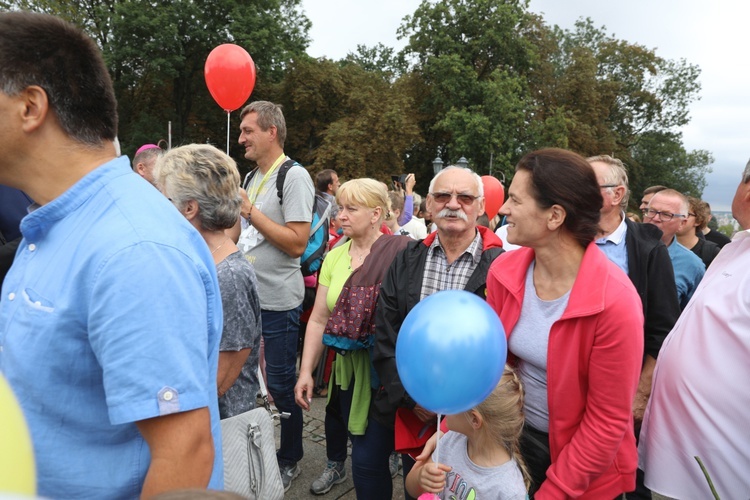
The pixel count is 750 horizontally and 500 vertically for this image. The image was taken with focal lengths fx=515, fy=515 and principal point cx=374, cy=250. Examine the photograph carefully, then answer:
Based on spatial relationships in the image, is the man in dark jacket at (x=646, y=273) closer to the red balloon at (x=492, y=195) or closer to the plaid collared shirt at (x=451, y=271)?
the plaid collared shirt at (x=451, y=271)

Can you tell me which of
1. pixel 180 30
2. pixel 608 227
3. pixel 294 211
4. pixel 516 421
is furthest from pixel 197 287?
pixel 180 30

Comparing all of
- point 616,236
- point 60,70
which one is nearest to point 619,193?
point 616,236

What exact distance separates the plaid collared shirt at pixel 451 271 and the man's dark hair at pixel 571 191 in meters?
0.62

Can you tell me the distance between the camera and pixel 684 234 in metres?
5.29

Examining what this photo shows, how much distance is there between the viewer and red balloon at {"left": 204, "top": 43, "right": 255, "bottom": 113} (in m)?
4.74

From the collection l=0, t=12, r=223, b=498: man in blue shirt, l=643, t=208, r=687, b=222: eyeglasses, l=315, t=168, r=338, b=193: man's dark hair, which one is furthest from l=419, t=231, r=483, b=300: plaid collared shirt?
l=315, t=168, r=338, b=193: man's dark hair

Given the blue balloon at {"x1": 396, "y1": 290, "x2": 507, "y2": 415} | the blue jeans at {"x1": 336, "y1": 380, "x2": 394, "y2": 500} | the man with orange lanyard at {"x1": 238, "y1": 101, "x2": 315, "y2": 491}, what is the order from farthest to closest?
1. the man with orange lanyard at {"x1": 238, "y1": 101, "x2": 315, "y2": 491}
2. the blue jeans at {"x1": 336, "y1": 380, "x2": 394, "y2": 500}
3. the blue balloon at {"x1": 396, "y1": 290, "x2": 507, "y2": 415}

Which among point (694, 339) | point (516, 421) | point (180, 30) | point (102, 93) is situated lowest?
point (516, 421)

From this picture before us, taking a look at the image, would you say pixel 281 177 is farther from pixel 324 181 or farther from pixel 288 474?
pixel 324 181

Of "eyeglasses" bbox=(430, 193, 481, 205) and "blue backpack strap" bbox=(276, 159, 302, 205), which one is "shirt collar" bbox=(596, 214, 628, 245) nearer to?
"eyeglasses" bbox=(430, 193, 481, 205)

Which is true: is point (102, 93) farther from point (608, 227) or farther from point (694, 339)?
point (608, 227)

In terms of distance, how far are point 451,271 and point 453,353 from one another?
41.0 inches

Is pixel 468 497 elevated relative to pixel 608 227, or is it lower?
lower

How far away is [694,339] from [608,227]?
1200mm
